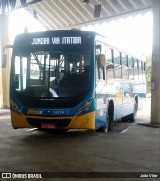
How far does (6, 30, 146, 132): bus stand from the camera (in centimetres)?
1006

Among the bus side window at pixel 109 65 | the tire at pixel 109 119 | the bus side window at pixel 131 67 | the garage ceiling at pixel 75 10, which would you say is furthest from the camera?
the garage ceiling at pixel 75 10

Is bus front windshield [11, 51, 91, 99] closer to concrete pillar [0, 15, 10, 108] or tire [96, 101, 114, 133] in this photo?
tire [96, 101, 114, 133]

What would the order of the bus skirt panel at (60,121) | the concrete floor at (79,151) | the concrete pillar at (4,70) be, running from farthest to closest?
the concrete pillar at (4,70)
the bus skirt panel at (60,121)
the concrete floor at (79,151)

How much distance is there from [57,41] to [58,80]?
1086 millimetres

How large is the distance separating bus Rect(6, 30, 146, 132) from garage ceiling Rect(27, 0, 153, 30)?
6.24 metres

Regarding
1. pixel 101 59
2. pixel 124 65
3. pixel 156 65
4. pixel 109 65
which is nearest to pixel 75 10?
pixel 124 65

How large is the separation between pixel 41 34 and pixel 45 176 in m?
5.24

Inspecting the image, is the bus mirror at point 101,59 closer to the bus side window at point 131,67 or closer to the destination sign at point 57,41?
the destination sign at point 57,41

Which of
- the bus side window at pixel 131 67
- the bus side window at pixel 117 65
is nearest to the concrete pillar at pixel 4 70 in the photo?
the bus side window at pixel 131 67

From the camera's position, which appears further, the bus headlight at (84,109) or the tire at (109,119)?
the tire at (109,119)

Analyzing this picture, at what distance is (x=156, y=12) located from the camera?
44.9 ft

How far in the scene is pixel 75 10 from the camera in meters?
19.3

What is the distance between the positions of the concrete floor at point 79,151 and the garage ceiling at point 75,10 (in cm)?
667

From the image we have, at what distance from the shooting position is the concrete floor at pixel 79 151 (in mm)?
7002
